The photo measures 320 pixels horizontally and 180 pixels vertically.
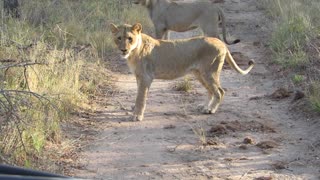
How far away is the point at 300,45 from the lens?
9.23 meters

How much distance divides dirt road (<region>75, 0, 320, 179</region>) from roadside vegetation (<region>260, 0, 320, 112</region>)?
29 cm

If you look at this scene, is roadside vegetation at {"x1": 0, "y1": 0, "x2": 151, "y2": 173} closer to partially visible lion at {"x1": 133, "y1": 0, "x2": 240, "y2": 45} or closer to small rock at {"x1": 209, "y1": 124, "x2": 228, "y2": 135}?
partially visible lion at {"x1": 133, "y1": 0, "x2": 240, "y2": 45}

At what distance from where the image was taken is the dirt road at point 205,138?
16.9 feet

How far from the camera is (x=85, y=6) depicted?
41.4ft

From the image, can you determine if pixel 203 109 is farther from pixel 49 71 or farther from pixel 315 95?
pixel 49 71

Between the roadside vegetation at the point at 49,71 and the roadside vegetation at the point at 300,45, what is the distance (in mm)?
2701

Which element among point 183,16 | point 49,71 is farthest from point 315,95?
point 183,16

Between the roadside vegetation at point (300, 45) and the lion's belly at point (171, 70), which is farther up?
the lion's belly at point (171, 70)

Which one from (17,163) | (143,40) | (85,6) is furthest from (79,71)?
(85,6)

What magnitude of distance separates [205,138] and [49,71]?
2.31 meters

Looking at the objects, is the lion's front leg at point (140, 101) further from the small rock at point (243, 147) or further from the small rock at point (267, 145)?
the small rock at point (267, 145)

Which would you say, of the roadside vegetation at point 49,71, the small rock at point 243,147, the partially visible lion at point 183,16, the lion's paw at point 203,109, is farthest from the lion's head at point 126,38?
the partially visible lion at point 183,16

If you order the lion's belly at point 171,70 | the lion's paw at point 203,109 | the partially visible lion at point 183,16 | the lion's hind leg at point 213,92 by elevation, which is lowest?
the partially visible lion at point 183,16

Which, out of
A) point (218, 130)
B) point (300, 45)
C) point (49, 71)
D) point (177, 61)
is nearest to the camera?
point (218, 130)
